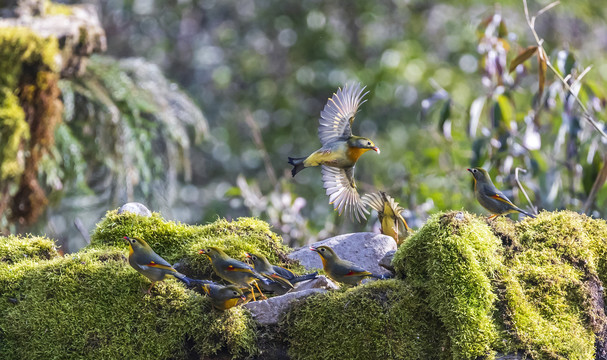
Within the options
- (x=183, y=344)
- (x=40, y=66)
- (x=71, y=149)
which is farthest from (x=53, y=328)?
(x=71, y=149)

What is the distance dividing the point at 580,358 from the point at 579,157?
154 inches

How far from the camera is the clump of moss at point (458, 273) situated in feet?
10.5

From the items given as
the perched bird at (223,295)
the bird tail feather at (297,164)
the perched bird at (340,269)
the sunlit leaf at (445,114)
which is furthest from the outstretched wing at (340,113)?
the sunlit leaf at (445,114)

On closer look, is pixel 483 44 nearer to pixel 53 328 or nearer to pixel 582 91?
pixel 582 91

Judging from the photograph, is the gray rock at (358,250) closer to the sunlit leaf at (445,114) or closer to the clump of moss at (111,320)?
the clump of moss at (111,320)

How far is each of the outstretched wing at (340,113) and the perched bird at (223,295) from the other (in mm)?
1022

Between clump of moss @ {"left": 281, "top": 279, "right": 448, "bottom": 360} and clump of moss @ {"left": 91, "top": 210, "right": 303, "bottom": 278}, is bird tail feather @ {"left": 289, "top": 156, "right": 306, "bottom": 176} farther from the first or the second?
clump of moss @ {"left": 281, "top": 279, "right": 448, "bottom": 360}

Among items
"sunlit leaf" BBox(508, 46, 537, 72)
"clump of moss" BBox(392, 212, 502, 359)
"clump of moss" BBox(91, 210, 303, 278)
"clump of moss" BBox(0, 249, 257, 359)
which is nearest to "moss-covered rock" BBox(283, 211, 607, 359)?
"clump of moss" BBox(392, 212, 502, 359)

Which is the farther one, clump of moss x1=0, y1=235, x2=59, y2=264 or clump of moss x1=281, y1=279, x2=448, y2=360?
clump of moss x1=0, y1=235, x2=59, y2=264

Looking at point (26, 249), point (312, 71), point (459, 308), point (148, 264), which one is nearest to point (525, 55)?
point (459, 308)

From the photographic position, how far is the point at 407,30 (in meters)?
Result: 15.7

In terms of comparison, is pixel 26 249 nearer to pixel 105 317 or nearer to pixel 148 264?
pixel 105 317

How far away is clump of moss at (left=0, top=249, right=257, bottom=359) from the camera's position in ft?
10.8

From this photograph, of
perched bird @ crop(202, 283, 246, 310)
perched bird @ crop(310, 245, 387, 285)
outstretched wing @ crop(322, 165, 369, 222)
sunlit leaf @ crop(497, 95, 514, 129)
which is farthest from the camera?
sunlit leaf @ crop(497, 95, 514, 129)
